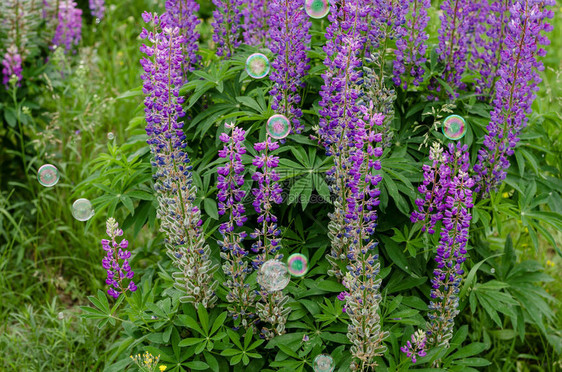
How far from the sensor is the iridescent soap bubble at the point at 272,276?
2.95 meters

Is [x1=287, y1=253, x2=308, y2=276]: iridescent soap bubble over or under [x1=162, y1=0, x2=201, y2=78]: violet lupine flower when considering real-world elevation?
under

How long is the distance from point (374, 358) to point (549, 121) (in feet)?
7.19

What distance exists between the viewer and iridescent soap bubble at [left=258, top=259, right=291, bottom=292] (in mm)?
2949

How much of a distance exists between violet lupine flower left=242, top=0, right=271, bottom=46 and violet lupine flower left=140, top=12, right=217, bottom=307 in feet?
3.30

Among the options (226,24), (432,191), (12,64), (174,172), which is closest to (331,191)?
(432,191)

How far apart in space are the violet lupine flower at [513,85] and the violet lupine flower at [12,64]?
372 cm

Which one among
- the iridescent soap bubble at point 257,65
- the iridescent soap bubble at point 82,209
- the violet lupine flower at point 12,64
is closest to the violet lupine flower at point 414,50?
the iridescent soap bubble at point 257,65

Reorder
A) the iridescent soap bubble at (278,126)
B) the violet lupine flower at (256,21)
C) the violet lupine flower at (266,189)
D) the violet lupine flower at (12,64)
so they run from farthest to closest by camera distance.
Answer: the violet lupine flower at (12,64), the violet lupine flower at (256,21), the iridescent soap bubble at (278,126), the violet lupine flower at (266,189)

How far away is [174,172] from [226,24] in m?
1.30

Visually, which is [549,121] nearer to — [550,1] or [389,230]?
[550,1]

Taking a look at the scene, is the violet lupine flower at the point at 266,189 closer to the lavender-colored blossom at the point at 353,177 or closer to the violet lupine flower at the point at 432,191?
the lavender-colored blossom at the point at 353,177

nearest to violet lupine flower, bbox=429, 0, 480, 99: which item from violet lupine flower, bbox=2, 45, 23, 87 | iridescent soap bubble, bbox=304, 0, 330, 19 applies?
iridescent soap bubble, bbox=304, 0, 330, 19

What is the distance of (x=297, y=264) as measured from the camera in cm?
325

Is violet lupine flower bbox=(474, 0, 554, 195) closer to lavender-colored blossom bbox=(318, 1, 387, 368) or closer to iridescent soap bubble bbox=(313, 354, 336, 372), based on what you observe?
lavender-colored blossom bbox=(318, 1, 387, 368)
